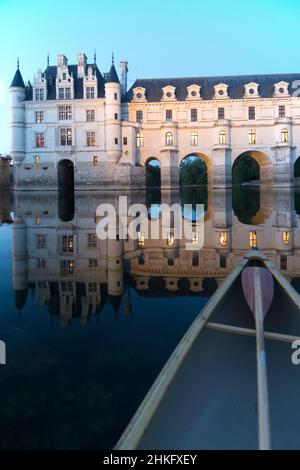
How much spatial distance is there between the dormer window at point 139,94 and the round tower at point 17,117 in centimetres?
1051

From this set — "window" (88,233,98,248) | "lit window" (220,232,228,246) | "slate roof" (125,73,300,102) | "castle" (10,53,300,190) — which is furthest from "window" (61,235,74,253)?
"slate roof" (125,73,300,102)

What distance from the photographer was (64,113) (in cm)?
3509

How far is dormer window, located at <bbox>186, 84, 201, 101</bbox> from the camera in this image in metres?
35.2

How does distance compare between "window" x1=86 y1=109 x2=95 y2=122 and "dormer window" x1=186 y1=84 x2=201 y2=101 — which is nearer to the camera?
"window" x1=86 y1=109 x2=95 y2=122

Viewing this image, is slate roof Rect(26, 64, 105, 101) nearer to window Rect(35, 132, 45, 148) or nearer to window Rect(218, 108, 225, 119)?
window Rect(35, 132, 45, 148)

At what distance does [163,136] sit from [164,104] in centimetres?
298

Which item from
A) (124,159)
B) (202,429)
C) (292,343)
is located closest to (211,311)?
(292,343)

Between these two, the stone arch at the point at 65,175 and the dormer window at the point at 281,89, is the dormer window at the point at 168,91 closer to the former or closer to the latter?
the dormer window at the point at 281,89

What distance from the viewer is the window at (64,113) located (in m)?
35.0

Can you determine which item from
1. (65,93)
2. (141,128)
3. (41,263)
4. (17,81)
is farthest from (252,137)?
(41,263)

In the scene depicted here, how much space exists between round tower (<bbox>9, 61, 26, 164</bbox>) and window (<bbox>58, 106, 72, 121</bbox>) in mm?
3641

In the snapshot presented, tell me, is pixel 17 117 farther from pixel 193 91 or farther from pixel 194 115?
pixel 193 91

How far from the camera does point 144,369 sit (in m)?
2.96
